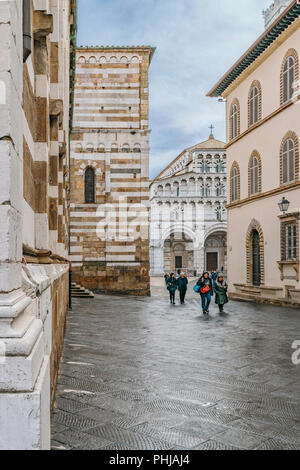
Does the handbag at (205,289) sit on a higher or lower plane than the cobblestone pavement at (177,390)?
higher

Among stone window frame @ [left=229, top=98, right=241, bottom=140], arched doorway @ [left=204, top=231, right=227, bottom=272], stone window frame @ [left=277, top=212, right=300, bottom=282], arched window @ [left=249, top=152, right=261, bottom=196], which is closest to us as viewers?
stone window frame @ [left=277, top=212, right=300, bottom=282]

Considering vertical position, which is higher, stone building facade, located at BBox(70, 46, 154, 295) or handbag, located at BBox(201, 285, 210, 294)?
stone building facade, located at BBox(70, 46, 154, 295)

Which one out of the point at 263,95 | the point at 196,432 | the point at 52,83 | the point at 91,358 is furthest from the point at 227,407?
the point at 263,95

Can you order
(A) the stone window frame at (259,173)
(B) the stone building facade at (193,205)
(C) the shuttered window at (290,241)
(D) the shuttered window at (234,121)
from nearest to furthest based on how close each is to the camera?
(C) the shuttered window at (290,241) → (A) the stone window frame at (259,173) → (D) the shuttered window at (234,121) → (B) the stone building facade at (193,205)

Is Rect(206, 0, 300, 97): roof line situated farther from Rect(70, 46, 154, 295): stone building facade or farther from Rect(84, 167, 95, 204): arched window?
Rect(84, 167, 95, 204): arched window

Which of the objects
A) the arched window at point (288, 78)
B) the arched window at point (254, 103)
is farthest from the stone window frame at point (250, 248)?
the arched window at point (288, 78)

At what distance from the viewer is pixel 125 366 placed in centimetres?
644

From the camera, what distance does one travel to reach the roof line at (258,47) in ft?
53.1

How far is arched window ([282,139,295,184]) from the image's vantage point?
16.8 m

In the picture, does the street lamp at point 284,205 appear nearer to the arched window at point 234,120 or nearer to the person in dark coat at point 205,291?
the person in dark coat at point 205,291

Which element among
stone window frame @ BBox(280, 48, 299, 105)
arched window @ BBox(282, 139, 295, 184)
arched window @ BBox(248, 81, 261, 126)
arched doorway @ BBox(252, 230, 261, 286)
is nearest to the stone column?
arched window @ BBox(282, 139, 295, 184)

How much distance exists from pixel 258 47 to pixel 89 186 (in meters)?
9.48

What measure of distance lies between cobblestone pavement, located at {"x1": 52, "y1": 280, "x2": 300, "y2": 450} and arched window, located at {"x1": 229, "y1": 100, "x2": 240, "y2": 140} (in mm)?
13516

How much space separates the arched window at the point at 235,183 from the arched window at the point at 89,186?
6264 millimetres
